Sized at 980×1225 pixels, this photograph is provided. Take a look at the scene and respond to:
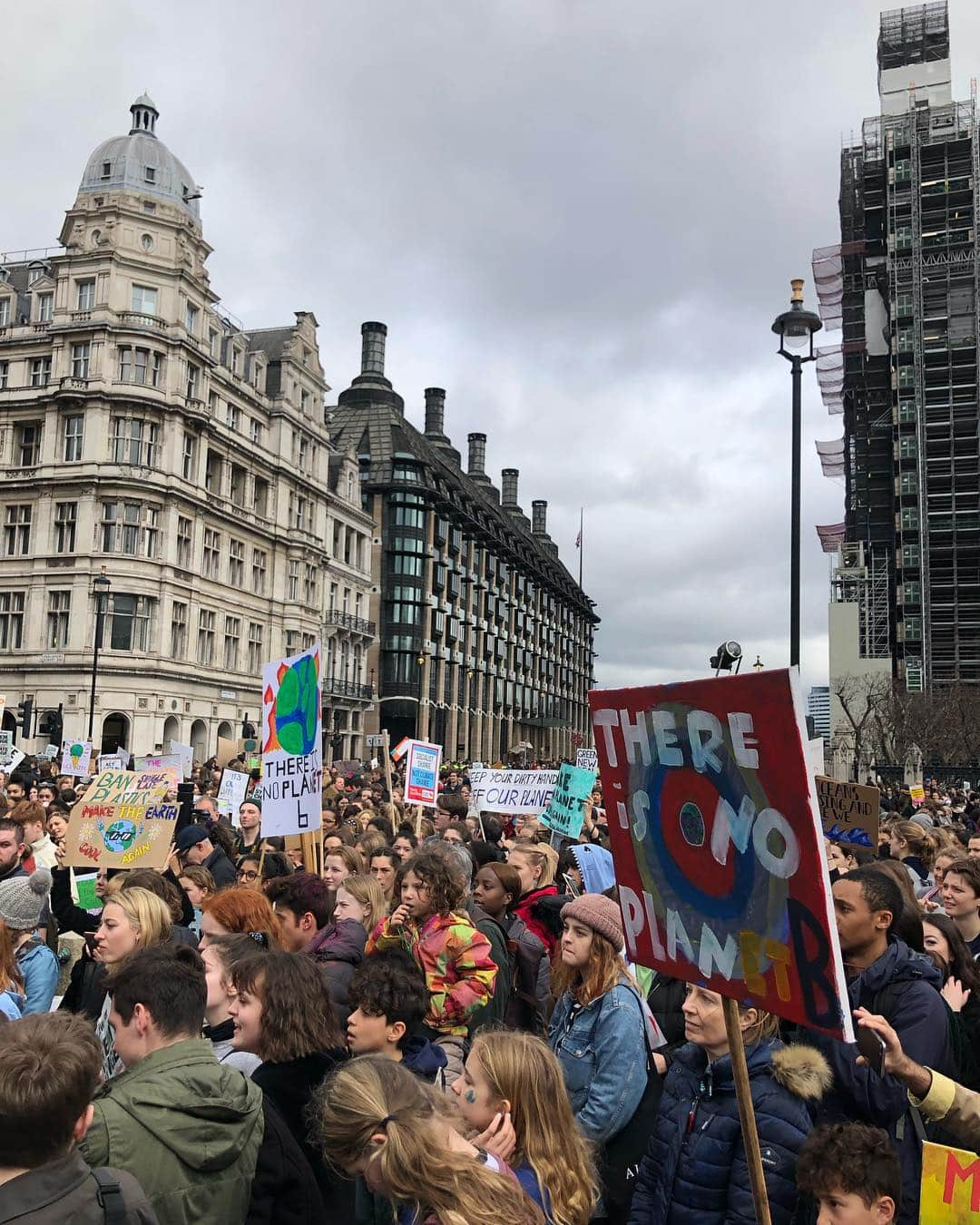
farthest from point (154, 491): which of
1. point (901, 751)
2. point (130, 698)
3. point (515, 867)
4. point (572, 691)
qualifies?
point (572, 691)

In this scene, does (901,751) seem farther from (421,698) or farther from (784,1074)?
(784,1074)

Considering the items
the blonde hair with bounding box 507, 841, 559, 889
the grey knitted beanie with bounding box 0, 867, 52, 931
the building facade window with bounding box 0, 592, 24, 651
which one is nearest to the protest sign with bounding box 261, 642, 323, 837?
the blonde hair with bounding box 507, 841, 559, 889

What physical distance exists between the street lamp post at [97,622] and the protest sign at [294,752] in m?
27.7

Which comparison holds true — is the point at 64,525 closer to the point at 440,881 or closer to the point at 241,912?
the point at 241,912

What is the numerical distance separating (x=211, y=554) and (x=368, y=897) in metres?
46.6

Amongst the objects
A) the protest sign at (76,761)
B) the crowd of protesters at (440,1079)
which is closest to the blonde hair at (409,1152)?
the crowd of protesters at (440,1079)

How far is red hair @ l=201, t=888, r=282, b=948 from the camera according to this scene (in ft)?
17.1

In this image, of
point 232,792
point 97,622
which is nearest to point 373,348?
point 97,622

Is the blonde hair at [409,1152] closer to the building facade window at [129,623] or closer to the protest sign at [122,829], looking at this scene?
the protest sign at [122,829]

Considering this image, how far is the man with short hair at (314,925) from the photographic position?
17.9ft

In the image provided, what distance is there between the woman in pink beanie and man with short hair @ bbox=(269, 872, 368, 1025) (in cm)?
133

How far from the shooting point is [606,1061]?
414cm

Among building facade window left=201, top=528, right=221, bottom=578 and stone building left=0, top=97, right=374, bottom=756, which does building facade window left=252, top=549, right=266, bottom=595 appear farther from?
building facade window left=201, top=528, right=221, bottom=578

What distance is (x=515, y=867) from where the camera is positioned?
6906 millimetres
